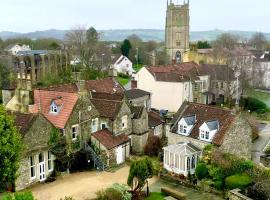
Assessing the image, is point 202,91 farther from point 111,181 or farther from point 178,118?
point 111,181

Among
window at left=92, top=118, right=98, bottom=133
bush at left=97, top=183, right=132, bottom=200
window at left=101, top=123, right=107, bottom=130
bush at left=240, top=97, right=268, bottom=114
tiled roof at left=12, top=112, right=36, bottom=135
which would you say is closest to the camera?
bush at left=97, top=183, right=132, bottom=200

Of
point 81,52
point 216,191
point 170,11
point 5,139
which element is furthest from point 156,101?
point 170,11

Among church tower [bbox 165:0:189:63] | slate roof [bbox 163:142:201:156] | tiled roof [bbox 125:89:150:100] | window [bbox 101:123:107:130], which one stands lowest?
slate roof [bbox 163:142:201:156]

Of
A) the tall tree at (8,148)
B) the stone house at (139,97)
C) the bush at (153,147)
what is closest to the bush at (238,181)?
the bush at (153,147)

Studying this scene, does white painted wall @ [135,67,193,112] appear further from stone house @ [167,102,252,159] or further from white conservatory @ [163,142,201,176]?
white conservatory @ [163,142,201,176]

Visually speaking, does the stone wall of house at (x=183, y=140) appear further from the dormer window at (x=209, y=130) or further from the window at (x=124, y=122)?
the window at (x=124, y=122)

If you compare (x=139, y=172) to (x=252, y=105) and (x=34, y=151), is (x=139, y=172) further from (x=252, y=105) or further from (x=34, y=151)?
(x=252, y=105)

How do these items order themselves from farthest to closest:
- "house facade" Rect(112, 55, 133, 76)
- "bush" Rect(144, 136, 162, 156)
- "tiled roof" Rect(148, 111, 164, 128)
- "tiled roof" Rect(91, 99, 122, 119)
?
"house facade" Rect(112, 55, 133, 76), "tiled roof" Rect(148, 111, 164, 128), "bush" Rect(144, 136, 162, 156), "tiled roof" Rect(91, 99, 122, 119)

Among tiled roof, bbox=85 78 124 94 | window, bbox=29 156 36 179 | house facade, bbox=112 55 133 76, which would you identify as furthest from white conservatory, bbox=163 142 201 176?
house facade, bbox=112 55 133 76

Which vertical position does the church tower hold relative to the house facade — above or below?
above
